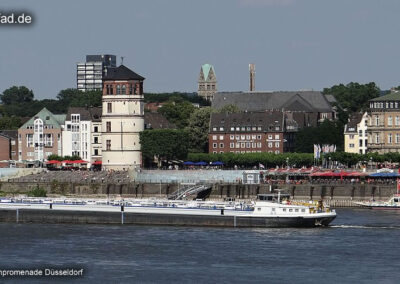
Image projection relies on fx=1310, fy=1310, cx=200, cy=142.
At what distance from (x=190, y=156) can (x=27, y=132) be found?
21.4m

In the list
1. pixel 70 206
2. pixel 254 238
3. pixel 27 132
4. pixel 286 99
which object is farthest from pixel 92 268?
pixel 286 99

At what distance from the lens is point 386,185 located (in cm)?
11825

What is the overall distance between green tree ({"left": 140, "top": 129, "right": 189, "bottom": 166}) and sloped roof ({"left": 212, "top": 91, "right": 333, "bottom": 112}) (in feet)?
134

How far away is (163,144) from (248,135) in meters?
23.8

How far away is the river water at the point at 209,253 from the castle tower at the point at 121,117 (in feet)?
141

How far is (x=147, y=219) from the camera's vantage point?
94250 millimetres

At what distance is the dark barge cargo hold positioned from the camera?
3543 inches

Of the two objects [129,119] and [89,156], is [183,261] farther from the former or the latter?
[89,156]

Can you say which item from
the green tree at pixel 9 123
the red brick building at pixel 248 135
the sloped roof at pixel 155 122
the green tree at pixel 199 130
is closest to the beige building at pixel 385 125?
the red brick building at pixel 248 135

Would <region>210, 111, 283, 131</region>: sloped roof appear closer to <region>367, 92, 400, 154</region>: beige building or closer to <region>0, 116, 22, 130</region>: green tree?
<region>367, 92, 400, 154</region>: beige building

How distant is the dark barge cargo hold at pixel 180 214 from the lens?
90000 millimetres

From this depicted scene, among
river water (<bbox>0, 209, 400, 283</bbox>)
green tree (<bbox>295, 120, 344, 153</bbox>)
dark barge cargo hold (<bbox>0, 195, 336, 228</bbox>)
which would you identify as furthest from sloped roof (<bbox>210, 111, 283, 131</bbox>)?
river water (<bbox>0, 209, 400, 283</bbox>)

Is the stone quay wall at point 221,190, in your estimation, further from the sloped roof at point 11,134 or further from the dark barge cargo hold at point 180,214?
the sloped roof at point 11,134

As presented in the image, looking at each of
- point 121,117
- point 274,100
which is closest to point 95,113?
point 121,117
